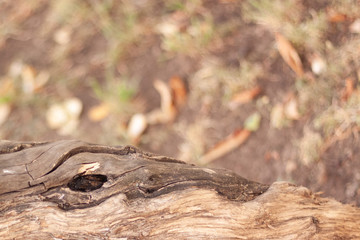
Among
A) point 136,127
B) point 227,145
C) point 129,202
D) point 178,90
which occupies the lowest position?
point 129,202

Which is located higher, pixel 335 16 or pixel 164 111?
pixel 335 16

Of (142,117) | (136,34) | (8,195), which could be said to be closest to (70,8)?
(136,34)

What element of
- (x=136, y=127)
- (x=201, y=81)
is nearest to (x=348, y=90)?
(x=201, y=81)

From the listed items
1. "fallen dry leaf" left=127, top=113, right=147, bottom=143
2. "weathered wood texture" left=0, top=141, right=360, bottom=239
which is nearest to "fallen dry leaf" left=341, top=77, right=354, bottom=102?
"weathered wood texture" left=0, top=141, right=360, bottom=239

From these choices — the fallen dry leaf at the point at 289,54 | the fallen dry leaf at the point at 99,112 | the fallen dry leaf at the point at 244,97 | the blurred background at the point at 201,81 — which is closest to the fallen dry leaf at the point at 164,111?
the blurred background at the point at 201,81

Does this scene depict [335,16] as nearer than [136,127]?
Yes

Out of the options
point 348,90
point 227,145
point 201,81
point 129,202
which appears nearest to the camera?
point 129,202

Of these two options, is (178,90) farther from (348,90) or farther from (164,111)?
(348,90)

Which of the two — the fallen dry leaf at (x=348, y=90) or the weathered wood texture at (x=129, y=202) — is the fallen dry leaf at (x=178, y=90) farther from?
the weathered wood texture at (x=129, y=202)
